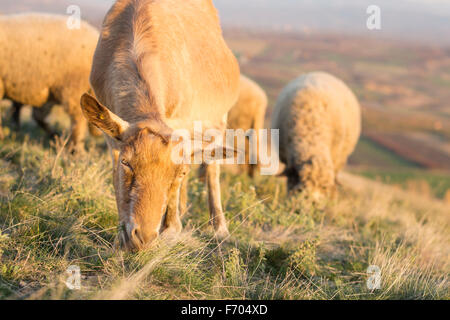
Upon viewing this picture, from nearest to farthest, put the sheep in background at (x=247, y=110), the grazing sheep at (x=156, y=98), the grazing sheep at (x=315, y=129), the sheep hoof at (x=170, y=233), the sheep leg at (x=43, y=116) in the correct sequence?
the grazing sheep at (x=156, y=98) < the sheep hoof at (x=170, y=233) < the grazing sheep at (x=315, y=129) < the sheep leg at (x=43, y=116) < the sheep in background at (x=247, y=110)

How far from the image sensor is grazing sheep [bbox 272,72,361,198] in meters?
8.19

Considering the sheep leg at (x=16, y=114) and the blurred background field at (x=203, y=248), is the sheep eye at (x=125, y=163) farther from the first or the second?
the sheep leg at (x=16, y=114)

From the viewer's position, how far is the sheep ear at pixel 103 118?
3.47 m

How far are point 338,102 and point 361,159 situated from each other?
6673 centimetres

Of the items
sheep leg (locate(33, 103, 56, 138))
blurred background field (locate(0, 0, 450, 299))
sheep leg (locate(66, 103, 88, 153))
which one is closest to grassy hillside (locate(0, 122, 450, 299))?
blurred background field (locate(0, 0, 450, 299))

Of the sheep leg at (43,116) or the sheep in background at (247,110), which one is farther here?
the sheep in background at (247,110)

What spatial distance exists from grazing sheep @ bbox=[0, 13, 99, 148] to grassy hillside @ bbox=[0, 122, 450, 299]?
157 cm

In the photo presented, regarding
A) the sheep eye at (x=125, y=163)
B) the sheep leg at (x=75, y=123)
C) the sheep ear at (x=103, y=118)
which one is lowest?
the sheep leg at (x=75, y=123)

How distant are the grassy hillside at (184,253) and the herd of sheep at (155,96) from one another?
448 millimetres

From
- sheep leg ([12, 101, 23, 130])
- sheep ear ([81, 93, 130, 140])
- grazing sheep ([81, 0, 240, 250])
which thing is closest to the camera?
grazing sheep ([81, 0, 240, 250])

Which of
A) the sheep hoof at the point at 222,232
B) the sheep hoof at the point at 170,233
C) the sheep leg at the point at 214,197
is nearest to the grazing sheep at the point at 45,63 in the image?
the sheep leg at the point at 214,197

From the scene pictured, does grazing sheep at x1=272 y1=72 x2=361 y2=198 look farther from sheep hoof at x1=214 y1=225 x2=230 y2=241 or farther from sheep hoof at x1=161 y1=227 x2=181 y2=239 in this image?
sheep hoof at x1=161 y1=227 x2=181 y2=239

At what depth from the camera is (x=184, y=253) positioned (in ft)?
14.8

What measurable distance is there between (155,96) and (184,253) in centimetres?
155
